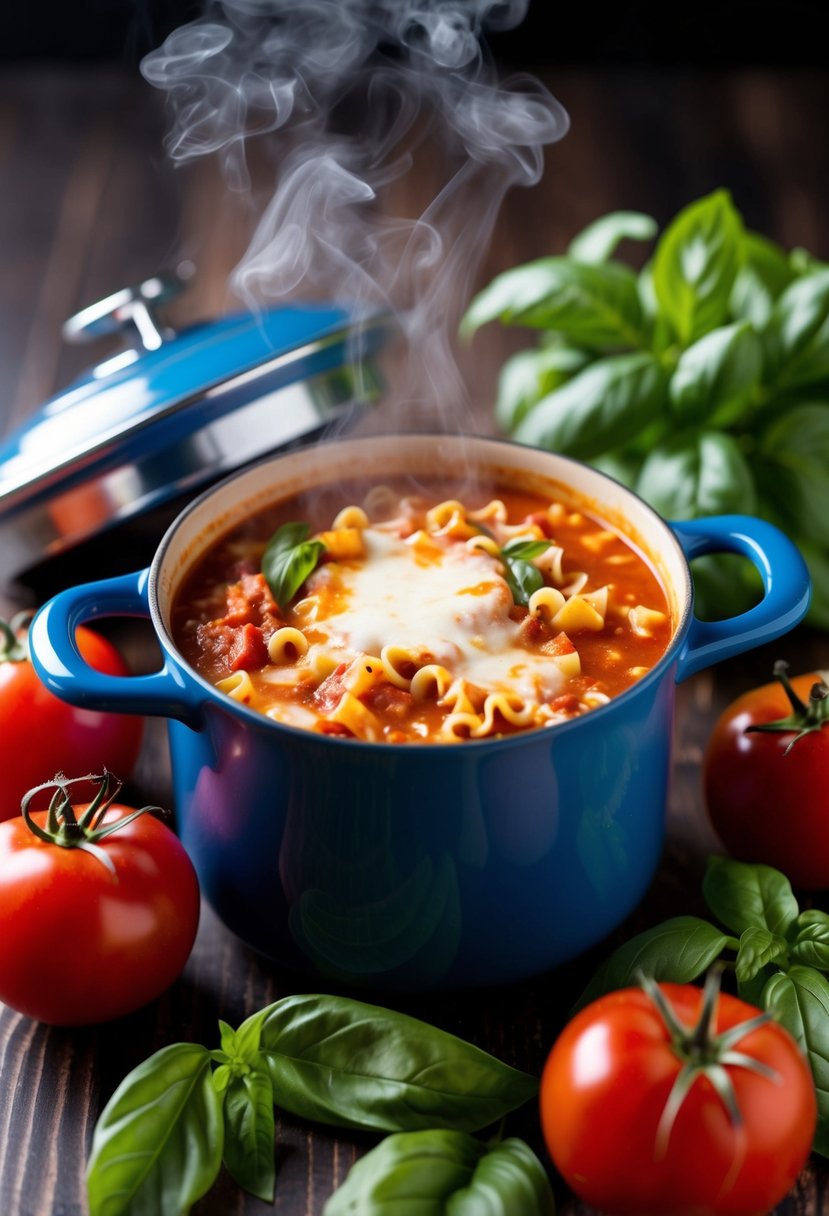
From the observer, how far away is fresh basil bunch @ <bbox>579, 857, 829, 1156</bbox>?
1939mm

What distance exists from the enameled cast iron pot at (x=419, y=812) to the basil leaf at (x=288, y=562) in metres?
0.19

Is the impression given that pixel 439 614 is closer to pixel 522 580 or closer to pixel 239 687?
pixel 522 580

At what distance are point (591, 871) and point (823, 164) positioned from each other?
341 centimetres

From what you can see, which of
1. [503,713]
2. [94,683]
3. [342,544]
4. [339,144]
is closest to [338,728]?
[503,713]

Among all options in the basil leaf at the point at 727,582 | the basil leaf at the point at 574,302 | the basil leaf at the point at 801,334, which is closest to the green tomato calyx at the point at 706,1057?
the basil leaf at the point at 727,582

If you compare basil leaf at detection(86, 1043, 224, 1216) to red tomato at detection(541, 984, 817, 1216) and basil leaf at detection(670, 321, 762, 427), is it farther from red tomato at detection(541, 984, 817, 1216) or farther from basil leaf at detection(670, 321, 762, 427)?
basil leaf at detection(670, 321, 762, 427)

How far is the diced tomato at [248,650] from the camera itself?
2238 millimetres

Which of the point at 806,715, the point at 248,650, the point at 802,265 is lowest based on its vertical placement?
the point at 806,715

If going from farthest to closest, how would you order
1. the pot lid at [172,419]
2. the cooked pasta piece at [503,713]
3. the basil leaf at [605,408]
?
1. the basil leaf at [605,408]
2. the pot lid at [172,419]
3. the cooked pasta piece at [503,713]

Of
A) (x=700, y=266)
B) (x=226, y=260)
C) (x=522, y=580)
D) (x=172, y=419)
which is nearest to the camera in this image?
(x=522, y=580)

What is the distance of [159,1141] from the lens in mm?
1789

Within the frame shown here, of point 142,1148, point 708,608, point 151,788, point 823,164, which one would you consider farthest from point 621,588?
point 823,164

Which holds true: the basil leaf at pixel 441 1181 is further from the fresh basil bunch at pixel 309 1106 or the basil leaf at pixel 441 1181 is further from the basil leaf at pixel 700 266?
the basil leaf at pixel 700 266

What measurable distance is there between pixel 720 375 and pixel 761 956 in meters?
1.27
